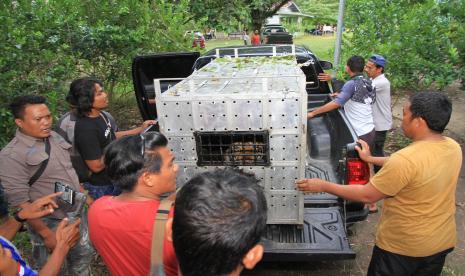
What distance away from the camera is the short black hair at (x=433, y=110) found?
2139 mm

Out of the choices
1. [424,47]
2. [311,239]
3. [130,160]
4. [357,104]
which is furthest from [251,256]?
[424,47]

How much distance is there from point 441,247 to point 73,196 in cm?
261

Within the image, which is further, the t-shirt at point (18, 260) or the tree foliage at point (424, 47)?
the tree foliage at point (424, 47)

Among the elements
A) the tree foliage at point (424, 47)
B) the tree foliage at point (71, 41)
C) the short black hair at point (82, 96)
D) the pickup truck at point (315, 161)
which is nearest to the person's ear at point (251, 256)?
the pickup truck at point (315, 161)

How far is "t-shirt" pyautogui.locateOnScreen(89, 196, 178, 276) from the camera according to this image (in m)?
1.59

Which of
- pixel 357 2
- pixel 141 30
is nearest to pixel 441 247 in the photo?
pixel 141 30

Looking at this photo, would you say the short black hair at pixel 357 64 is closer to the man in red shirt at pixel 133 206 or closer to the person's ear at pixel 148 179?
the man in red shirt at pixel 133 206

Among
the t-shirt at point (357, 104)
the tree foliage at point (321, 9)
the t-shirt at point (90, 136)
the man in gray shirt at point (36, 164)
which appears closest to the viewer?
the man in gray shirt at point (36, 164)

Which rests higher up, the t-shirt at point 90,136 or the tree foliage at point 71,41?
the tree foliage at point 71,41

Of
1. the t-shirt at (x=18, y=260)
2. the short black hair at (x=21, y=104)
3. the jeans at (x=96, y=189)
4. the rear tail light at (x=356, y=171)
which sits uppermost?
the short black hair at (x=21, y=104)

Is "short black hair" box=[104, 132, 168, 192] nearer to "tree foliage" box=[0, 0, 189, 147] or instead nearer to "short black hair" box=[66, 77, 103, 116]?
"short black hair" box=[66, 77, 103, 116]

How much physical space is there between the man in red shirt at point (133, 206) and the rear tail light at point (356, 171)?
1.88 m

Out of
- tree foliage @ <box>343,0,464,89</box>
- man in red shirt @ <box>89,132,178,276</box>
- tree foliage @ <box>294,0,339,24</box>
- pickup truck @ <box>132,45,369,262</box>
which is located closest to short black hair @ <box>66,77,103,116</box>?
pickup truck @ <box>132,45,369,262</box>

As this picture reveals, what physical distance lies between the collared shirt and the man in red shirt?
105 centimetres
